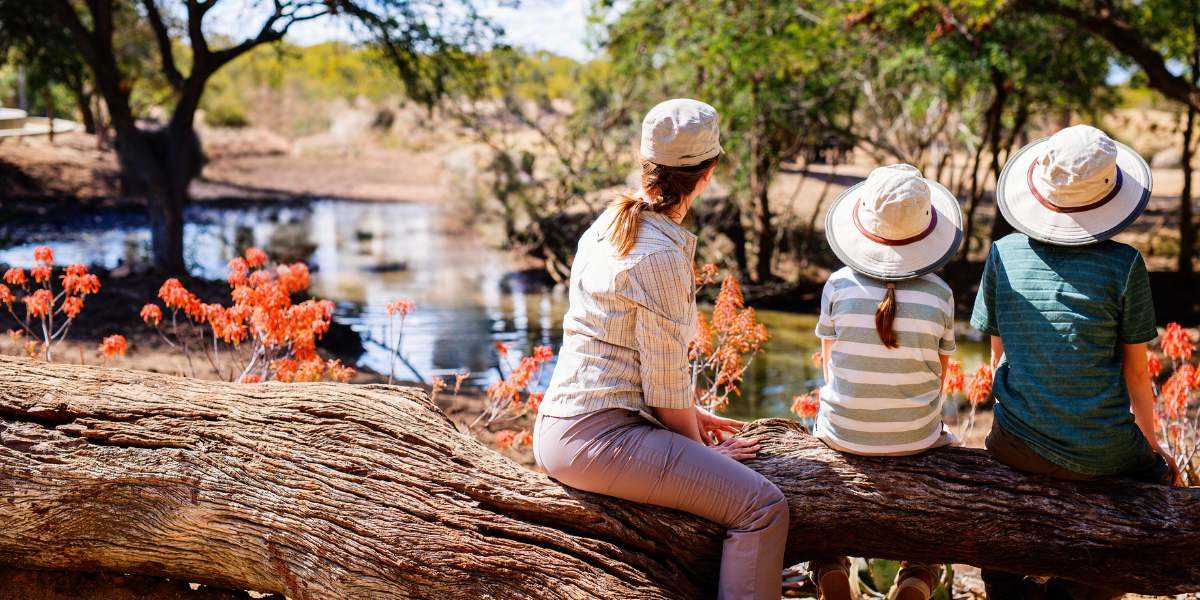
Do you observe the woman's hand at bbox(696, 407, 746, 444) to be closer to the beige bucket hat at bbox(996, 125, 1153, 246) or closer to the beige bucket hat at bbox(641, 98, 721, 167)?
the beige bucket hat at bbox(641, 98, 721, 167)

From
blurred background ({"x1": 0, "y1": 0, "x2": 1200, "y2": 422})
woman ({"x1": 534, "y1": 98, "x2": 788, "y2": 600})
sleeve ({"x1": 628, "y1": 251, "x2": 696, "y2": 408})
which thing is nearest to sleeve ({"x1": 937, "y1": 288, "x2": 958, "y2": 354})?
woman ({"x1": 534, "y1": 98, "x2": 788, "y2": 600})

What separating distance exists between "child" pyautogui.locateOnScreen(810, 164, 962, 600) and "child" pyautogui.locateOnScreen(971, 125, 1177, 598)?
0.21m

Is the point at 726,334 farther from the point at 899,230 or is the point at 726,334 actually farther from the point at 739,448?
the point at 899,230

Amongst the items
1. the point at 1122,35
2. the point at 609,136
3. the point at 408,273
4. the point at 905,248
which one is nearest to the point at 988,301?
the point at 905,248

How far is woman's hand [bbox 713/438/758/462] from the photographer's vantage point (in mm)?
3176

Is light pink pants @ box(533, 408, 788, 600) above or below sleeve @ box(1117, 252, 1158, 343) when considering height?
below

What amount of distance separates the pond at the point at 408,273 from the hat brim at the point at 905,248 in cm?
478

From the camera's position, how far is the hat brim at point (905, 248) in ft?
9.64

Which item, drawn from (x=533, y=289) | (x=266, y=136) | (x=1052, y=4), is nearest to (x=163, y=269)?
(x=533, y=289)

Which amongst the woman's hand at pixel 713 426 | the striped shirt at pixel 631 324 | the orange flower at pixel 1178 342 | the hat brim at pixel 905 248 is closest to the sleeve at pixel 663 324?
the striped shirt at pixel 631 324

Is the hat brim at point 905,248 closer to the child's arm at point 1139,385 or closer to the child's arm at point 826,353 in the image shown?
the child's arm at point 826,353

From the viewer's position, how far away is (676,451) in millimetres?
2873

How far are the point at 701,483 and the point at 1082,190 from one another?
1378 millimetres

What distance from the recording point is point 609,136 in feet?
46.1
